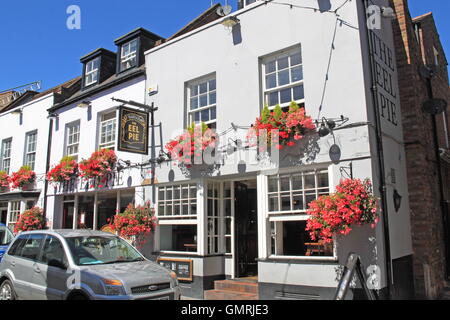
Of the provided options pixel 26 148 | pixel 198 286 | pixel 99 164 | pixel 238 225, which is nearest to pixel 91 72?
pixel 26 148

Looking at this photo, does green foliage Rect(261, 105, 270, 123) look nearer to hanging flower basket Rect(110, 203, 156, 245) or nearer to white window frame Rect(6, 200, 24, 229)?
hanging flower basket Rect(110, 203, 156, 245)

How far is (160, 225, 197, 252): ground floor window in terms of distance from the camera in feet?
33.8

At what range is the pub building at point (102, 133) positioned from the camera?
38.7 feet

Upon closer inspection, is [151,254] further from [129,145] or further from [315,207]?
[315,207]

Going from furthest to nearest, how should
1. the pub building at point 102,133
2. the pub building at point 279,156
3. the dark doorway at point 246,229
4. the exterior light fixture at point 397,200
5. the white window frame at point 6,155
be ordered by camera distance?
the white window frame at point 6,155, the pub building at point 102,133, the dark doorway at point 246,229, the exterior light fixture at point 397,200, the pub building at point 279,156

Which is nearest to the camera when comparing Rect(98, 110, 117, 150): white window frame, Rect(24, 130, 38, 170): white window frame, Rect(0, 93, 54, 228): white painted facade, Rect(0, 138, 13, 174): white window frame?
Rect(98, 110, 117, 150): white window frame

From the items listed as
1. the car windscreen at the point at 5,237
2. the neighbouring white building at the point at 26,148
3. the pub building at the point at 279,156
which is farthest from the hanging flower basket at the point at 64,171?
the pub building at the point at 279,156

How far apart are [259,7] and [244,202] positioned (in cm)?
496

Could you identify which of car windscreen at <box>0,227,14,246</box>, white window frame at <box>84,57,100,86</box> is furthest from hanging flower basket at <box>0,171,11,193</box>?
white window frame at <box>84,57,100,86</box>

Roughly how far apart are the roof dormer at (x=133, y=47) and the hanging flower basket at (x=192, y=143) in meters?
4.75

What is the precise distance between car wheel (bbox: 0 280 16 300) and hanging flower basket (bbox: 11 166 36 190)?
8200 mm

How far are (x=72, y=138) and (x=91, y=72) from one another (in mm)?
2853

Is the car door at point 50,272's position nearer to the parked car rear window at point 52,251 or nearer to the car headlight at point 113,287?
the parked car rear window at point 52,251

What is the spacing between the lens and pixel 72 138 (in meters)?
14.6
